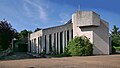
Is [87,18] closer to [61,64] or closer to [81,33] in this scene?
[81,33]

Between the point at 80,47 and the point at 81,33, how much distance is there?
14.3ft

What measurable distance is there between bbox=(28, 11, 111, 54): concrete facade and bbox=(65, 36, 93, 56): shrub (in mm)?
1786

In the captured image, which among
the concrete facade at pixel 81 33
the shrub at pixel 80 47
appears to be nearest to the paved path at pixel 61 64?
the shrub at pixel 80 47

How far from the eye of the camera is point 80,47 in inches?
1486

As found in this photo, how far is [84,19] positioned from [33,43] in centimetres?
1936

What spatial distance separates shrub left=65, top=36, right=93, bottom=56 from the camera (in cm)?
3753

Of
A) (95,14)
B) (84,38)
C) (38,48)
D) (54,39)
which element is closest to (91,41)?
(84,38)

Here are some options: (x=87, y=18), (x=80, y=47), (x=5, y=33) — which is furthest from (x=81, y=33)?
(x=5, y=33)

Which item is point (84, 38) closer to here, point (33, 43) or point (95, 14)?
point (95, 14)

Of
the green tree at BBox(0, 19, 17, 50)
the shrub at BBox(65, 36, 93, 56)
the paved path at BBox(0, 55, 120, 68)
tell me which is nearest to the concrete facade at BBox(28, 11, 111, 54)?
the shrub at BBox(65, 36, 93, 56)

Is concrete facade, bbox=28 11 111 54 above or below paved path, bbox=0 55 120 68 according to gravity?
above

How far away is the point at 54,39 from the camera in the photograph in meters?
44.2

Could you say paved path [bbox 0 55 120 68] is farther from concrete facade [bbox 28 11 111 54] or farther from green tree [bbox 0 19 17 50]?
green tree [bbox 0 19 17 50]

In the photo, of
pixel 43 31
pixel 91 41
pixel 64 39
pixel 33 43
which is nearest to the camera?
pixel 91 41
